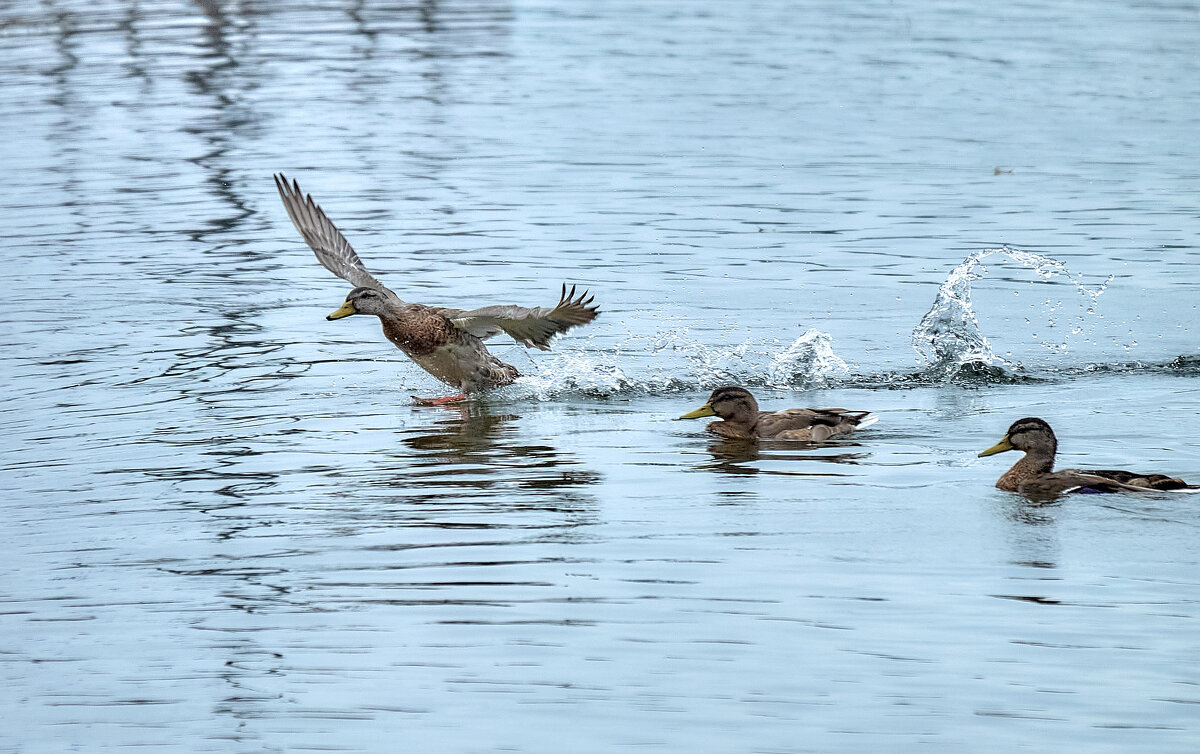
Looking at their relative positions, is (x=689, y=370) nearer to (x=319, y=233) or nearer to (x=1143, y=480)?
(x=319, y=233)

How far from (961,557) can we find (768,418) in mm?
2910

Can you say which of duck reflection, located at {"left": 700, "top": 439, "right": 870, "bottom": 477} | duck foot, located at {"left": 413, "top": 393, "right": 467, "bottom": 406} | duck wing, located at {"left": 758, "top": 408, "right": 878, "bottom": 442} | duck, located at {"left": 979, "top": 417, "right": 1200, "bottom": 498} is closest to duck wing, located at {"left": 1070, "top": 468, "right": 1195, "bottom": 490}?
duck, located at {"left": 979, "top": 417, "right": 1200, "bottom": 498}

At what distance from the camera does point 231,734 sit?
646 cm

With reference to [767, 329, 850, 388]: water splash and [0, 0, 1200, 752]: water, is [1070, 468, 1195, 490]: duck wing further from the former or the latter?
[767, 329, 850, 388]: water splash

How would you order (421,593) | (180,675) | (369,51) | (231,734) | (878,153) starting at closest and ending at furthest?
1. (231,734)
2. (180,675)
3. (421,593)
4. (878,153)
5. (369,51)

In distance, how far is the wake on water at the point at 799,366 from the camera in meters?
12.6

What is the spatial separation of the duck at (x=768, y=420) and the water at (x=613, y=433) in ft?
0.51

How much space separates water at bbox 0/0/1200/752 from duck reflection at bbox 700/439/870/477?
0.20 feet

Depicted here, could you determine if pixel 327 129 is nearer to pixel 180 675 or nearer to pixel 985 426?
pixel 985 426

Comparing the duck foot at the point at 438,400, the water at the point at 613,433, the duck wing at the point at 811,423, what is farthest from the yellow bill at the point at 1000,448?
the duck foot at the point at 438,400

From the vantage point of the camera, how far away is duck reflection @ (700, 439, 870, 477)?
397 inches

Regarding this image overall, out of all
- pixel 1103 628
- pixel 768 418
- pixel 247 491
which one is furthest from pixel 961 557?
pixel 247 491

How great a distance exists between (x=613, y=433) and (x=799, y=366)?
2.08 m

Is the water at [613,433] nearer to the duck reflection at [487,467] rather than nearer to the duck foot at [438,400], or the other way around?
the duck reflection at [487,467]
